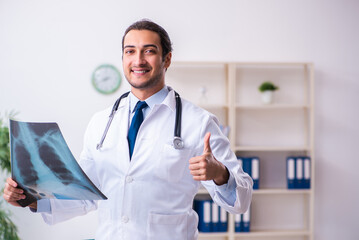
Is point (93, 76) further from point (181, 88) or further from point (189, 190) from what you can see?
point (189, 190)

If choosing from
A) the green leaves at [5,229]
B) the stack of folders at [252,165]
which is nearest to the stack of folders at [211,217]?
the stack of folders at [252,165]

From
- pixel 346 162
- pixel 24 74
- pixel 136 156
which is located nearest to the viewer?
pixel 136 156

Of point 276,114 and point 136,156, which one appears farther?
point 276,114

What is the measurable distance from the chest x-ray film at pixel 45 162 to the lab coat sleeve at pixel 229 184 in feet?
1.29

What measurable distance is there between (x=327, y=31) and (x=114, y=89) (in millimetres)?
2118

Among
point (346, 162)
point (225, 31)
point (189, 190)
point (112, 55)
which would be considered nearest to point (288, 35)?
point (225, 31)

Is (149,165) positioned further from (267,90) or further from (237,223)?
(267,90)

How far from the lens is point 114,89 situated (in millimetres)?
3602

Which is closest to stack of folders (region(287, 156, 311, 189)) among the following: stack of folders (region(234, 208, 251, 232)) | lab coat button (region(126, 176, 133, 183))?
stack of folders (region(234, 208, 251, 232))

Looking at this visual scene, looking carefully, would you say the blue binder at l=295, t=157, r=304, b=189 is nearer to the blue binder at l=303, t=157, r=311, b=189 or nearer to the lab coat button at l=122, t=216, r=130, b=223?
the blue binder at l=303, t=157, r=311, b=189

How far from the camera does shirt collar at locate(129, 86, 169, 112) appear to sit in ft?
4.87

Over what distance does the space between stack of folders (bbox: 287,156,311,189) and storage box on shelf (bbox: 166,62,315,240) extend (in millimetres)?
220

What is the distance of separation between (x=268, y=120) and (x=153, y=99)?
2.41m

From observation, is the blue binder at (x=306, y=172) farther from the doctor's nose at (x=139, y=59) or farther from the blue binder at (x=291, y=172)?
the doctor's nose at (x=139, y=59)
